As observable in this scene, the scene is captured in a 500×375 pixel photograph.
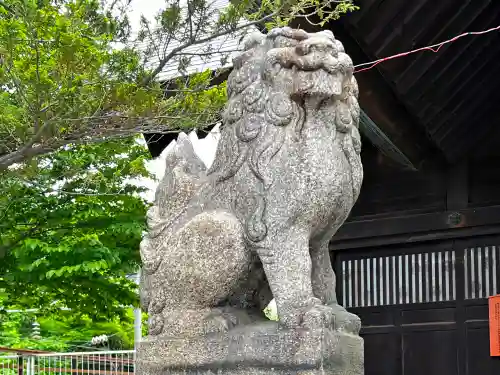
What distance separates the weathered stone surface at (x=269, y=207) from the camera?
133 inches

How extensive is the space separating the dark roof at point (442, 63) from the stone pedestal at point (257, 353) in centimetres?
310

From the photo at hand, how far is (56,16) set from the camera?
4941 mm

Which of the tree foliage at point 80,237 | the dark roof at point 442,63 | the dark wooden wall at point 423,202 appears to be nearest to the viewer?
the dark roof at point 442,63

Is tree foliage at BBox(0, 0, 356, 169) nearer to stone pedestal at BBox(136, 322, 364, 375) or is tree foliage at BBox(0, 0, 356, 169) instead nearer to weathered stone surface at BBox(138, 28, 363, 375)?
weathered stone surface at BBox(138, 28, 363, 375)

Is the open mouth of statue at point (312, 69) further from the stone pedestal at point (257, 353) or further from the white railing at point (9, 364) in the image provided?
the white railing at point (9, 364)

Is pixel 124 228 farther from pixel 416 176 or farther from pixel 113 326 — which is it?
pixel 113 326

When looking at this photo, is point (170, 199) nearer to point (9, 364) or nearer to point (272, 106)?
point (272, 106)

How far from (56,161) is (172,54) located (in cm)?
333

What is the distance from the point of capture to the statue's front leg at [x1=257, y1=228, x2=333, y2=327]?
130 inches

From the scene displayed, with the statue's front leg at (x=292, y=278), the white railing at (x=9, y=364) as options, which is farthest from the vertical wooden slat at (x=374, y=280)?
the white railing at (x=9, y=364)

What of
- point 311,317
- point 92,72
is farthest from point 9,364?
point 311,317

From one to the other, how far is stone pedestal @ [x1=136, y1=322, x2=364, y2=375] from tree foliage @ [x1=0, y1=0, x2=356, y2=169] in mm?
1798

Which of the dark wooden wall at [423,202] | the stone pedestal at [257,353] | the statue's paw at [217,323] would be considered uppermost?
the dark wooden wall at [423,202]

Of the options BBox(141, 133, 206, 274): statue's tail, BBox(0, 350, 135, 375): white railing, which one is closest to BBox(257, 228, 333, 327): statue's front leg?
BBox(141, 133, 206, 274): statue's tail
